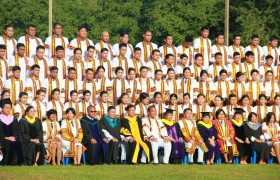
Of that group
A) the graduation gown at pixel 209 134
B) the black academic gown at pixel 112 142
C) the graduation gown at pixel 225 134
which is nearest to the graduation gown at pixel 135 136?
the black academic gown at pixel 112 142

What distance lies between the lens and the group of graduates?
A: 76.6ft

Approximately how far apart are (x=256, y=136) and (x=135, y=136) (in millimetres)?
3001

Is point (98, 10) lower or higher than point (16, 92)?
higher

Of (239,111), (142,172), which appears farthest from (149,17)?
(142,172)

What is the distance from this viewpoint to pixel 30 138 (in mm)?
22922

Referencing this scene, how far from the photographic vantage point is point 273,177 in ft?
68.9

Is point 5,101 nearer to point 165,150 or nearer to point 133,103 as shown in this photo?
point 133,103

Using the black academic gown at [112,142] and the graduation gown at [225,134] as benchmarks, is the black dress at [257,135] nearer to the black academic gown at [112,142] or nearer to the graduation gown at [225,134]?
the graduation gown at [225,134]

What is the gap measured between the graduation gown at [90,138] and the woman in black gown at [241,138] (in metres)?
3.32

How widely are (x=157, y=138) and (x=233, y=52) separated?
4.31 m

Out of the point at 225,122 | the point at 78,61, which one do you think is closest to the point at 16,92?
the point at 78,61

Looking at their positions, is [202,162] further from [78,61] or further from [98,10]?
[98,10]

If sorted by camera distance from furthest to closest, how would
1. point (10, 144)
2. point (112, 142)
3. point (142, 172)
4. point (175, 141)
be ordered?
1. point (175, 141)
2. point (112, 142)
3. point (10, 144)
4. point (142, 172)

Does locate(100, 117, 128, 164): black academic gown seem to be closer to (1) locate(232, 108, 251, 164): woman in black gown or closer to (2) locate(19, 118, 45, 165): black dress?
(2) locate(19, 118, 45, 165): black dress
